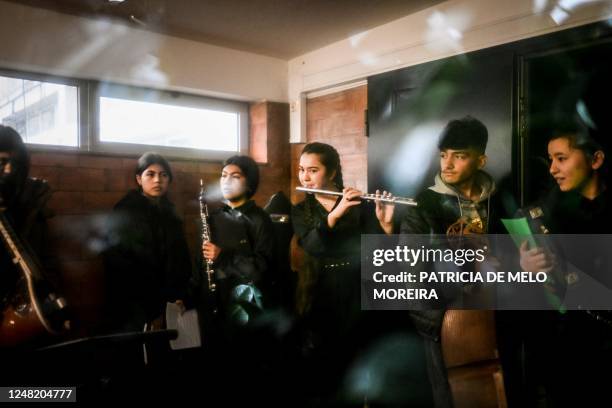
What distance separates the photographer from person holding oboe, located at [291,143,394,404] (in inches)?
Result: 68.4

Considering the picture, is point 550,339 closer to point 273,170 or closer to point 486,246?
point 486,246

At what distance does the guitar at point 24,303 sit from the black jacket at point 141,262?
28cm

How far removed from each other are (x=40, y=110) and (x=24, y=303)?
2.43 feet

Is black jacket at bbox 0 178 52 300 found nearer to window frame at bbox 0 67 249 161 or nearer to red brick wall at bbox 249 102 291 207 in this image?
window frame at bbox 0 67 249 161

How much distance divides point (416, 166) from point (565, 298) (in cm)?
69

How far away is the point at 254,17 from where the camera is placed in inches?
71.1

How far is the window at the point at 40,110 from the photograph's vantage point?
164cm

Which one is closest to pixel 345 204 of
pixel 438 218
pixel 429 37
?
pixel 438 218

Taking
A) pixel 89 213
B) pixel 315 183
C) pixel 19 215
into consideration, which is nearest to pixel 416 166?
pixel 315 183

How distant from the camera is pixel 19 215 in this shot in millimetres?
1527

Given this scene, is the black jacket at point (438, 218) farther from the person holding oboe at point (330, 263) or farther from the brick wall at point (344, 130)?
the brick wall at point (344, 130)

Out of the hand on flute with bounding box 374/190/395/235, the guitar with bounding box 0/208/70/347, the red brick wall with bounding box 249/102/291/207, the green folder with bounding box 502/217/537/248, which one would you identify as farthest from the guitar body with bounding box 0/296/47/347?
the green folder with bounding box 502/217/537/248

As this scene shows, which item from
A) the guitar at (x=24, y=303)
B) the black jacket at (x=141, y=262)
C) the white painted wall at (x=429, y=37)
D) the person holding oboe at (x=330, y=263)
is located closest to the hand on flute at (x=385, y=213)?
the person holding oboe at (x=330, y=263)

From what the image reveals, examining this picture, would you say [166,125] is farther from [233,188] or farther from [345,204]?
[345,204]
